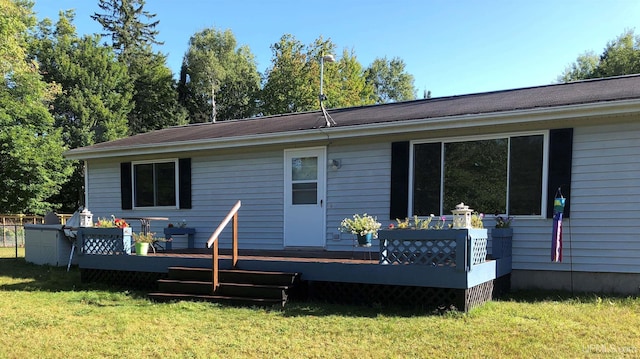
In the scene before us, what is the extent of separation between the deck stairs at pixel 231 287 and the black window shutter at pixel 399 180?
86.5 inches

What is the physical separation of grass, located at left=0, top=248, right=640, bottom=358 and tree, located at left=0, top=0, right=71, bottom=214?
62.1 ft

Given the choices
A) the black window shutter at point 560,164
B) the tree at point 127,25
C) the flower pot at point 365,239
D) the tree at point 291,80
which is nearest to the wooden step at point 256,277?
the flower pot at point 365,239

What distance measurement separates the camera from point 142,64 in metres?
30.3

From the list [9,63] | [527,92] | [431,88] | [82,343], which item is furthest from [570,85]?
[431,88]

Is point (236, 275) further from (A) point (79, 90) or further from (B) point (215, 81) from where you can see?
(B) point (215, 81)

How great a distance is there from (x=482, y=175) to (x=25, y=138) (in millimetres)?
22774

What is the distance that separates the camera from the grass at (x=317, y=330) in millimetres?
3664

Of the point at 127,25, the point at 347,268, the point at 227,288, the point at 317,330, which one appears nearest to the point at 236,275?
the point at 227,288

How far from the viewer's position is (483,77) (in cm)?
2156

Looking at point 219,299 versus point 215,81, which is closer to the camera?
point 219,299

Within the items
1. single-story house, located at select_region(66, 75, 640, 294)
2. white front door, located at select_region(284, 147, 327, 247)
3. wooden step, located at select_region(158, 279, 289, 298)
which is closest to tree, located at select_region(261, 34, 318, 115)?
single-story house, located at select_region(66, 75, 640, 294)

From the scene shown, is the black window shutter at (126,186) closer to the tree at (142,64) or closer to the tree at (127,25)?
the tree at (142,64)

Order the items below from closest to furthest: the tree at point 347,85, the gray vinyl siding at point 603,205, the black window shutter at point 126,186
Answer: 1. the gray vinyl siding at point 603,205
2. the black window shutter at point 126,186
3. the tree at point 347,85

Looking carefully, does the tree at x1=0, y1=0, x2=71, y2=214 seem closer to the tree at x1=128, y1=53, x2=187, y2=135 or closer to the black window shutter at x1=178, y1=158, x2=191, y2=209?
the tree at x1=128, y1=53, x2=187, y2=135
